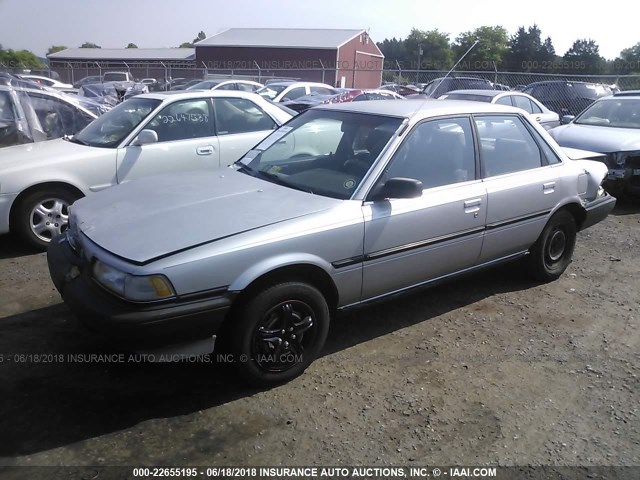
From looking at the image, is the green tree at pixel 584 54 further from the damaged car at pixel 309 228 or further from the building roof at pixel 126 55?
the damaged car at pixel 309 228

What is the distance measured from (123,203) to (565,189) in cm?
362

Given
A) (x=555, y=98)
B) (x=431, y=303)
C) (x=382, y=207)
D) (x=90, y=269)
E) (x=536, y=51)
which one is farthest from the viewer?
(x=536, y=51)

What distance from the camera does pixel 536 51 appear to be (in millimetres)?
63375

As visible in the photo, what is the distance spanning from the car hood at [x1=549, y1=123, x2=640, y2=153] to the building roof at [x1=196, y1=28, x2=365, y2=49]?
126 ft

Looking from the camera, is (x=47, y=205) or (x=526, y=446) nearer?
(x=526, y=446)

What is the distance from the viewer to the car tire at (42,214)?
518cm

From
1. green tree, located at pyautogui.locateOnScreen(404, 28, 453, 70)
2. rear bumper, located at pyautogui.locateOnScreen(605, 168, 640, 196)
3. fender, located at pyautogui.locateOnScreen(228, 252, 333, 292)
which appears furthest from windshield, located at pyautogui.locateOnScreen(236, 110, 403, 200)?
green tree, located at pyautogui.locateOnScreen(404, 28, 453, 70)

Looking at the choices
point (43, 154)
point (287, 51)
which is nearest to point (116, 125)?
point (43, 154)

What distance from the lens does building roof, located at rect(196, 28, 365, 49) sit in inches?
1779

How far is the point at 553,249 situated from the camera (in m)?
4.91

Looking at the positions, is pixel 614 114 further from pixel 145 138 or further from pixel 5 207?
pixel 5 207

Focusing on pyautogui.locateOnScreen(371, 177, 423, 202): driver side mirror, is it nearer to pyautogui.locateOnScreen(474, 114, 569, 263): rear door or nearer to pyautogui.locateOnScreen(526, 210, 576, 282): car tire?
pyautogui.locateOnScreen(474, 114, 569, 263): rear door

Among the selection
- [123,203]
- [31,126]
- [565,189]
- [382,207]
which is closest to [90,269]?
[123,203]

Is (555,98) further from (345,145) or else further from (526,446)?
(526,446)
